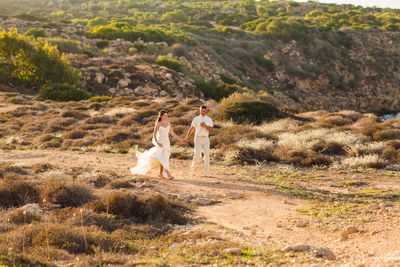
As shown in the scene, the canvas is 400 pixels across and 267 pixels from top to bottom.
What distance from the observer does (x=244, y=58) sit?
5056 cm

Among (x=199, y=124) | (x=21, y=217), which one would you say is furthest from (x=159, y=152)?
(x=21, y=217)

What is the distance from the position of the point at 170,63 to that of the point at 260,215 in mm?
32283

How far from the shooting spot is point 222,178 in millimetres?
10289

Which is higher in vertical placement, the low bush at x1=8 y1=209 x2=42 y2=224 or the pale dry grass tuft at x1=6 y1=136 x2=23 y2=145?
the low bush at x1=8 y1=209 x2=42 y2=224

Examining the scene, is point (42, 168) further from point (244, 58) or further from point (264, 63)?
point (264, 63)

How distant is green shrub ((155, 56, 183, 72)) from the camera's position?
3751cm

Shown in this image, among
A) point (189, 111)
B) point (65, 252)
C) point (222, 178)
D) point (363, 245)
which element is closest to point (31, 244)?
point (65, 252)

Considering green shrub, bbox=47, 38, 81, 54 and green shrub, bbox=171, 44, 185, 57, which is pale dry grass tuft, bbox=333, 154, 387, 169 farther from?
green shrub, bbox=171, 44, 185, 57

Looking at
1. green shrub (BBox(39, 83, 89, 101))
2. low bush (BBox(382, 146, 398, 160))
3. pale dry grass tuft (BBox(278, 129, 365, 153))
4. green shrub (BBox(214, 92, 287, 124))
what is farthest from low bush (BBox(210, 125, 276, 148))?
green shrub (BBox(39, 83, 89, 101))

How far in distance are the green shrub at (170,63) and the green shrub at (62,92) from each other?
10.9 meters

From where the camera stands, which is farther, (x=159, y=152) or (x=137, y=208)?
(x=159, y=152)

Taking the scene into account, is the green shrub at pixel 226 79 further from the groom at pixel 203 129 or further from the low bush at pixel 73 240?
the low bush at pixel 73 240

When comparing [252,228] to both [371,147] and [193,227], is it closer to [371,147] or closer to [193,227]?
[193,227]

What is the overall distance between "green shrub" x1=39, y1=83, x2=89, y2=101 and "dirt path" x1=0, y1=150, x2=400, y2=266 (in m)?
16.1
